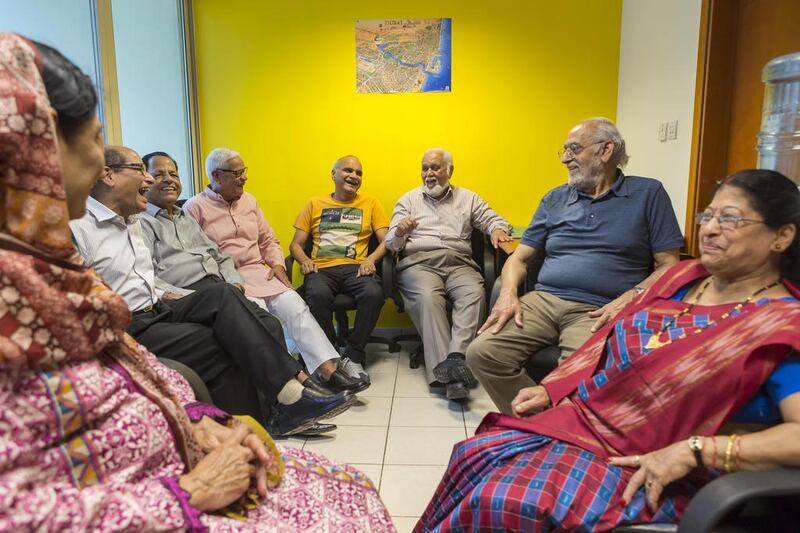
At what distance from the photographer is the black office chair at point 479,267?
3.25m

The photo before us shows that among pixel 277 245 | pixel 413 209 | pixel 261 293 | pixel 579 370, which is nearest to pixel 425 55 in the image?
pixel 413 209

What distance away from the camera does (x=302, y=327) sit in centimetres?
290

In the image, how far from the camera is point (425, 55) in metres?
3.79

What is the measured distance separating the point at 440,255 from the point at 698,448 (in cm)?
241

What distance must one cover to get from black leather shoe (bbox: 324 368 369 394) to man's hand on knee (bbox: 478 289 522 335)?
30.6 inches

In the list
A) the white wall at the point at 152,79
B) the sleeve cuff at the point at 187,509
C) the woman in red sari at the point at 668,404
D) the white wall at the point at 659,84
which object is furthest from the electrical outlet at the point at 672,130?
the white wall at the point at 152,79

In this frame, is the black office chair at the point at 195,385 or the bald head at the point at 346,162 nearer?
the black office chair at the point at 195,385

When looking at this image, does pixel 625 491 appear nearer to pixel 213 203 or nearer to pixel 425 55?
pixel 213 203

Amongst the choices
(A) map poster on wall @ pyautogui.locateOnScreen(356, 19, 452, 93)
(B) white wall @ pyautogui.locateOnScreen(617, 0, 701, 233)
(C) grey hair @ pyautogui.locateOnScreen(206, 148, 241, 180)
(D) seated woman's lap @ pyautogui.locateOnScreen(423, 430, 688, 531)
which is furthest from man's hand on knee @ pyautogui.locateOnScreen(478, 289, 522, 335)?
(A) map poster on wall @ pyautogui.locateOnScreen(356, 19, 452, 93)

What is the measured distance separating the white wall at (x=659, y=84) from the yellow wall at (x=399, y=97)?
0.79ft

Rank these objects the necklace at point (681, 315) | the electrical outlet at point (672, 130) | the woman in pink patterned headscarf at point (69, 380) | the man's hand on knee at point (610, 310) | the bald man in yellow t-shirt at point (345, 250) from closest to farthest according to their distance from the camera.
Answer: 1. the woman in pink patterned headscarf at point (69, 380)
2. the necklace at point (681, 315)
3. the man's hand on knee at point (610, 310)
4. the electrical outlet at point (672, 130)
5. the bald man in yellow t-shirt at point (345, 250)

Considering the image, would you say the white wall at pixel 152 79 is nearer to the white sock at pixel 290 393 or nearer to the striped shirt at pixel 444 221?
the striped shirt at pixel 444 221

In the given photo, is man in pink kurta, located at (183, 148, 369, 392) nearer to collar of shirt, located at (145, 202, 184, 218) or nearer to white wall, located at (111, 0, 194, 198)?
collar of shirt, located at (145, 202, 184, 218)

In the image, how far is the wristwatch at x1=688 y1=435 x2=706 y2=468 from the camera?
1.10 metres
